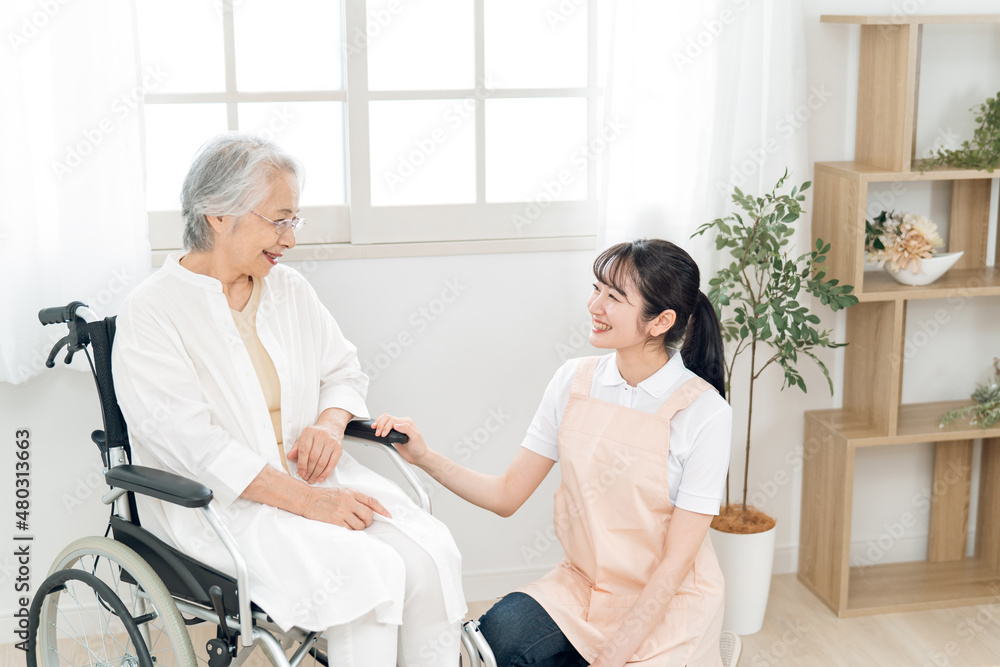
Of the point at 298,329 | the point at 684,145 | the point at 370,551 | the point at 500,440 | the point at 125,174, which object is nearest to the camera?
the point at 370,551

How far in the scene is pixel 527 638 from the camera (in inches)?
73.2

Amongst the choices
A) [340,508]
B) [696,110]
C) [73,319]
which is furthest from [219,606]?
[696,110]

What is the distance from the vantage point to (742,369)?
9.45 ft

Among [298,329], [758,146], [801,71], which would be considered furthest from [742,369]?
[298,329]

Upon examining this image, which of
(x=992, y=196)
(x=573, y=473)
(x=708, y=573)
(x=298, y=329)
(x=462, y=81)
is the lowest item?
(x=708, y=573)

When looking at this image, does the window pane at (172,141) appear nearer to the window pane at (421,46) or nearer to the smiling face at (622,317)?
the window pane at (421,46)

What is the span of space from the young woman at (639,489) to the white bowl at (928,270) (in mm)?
977

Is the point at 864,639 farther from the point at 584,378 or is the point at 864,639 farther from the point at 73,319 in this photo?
the point at 73,319

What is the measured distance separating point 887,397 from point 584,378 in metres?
1.14

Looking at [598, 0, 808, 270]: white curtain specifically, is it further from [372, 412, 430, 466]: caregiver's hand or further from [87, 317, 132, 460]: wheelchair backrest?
Result: [87, 317, 132, 460]: wheelchair backrest

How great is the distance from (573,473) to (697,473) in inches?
9.8

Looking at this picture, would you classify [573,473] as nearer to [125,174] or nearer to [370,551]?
[370,551]

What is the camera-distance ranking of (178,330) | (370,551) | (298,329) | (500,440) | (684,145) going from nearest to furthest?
(370,551)
(178,330)
(298,329)
(684,145)
(500,440)

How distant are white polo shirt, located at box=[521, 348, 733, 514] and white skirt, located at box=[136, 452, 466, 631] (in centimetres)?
44
